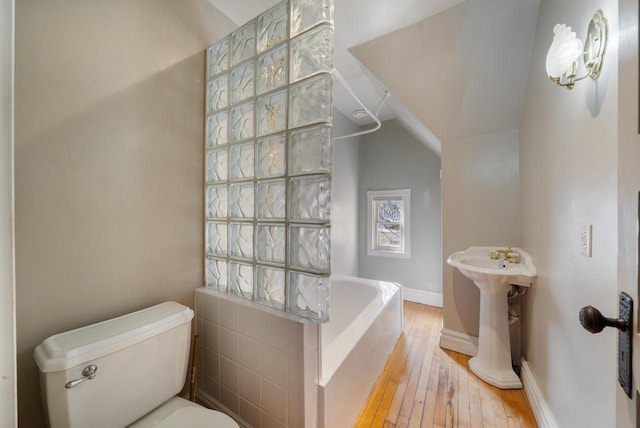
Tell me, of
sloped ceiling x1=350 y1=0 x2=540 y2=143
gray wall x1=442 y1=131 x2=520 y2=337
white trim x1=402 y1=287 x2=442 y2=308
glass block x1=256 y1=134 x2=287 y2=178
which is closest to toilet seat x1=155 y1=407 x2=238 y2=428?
glass block x1=256 y1=134 x2=287 y2=178

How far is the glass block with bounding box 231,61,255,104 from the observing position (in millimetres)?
1293

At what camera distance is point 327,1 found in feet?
3.33

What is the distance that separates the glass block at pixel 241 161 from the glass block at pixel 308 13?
582 millimetres

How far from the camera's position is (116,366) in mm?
919

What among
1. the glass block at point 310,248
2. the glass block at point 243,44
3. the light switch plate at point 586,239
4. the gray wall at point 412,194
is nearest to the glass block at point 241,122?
the glass block at point 243,44

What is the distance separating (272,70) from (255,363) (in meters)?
1.45

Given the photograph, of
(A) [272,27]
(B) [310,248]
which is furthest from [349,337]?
(A) [272,27]

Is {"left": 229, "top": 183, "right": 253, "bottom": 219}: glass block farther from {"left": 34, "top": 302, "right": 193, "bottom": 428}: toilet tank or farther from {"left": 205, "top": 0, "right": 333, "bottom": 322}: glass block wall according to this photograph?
{"left": 34, "top": 302, "right": 193, "bottom": 428}: toilet tank

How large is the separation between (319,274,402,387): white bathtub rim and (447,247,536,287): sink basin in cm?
68

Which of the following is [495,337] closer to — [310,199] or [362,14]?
[310,199]

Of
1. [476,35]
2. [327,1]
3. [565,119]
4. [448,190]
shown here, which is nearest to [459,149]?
[448,190]

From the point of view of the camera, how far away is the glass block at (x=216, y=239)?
4.64 ft

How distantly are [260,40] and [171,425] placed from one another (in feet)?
5.85

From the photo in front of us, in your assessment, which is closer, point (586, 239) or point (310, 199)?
point (586, 239)
